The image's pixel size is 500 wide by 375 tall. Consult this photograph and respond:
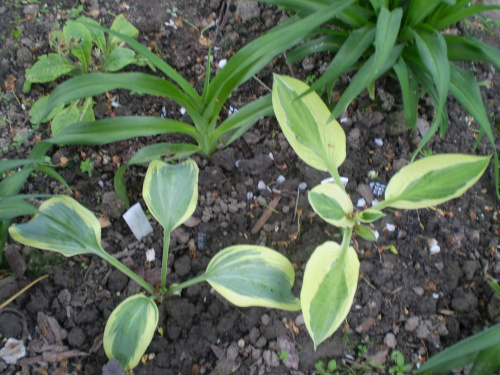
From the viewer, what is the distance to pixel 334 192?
41.2 inches

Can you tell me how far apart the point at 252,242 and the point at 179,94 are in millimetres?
483

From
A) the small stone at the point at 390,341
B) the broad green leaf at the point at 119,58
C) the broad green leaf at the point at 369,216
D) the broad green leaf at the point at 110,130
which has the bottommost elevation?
the small stone at the point at 390,341

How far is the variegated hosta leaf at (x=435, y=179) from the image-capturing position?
3.28 feet

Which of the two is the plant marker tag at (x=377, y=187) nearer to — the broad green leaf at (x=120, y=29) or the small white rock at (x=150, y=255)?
the small white rock at (x=150, y=255)

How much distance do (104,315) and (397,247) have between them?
87cm

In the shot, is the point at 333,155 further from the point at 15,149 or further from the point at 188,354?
the point at 15,149

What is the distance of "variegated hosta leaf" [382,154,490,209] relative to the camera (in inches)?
39.4

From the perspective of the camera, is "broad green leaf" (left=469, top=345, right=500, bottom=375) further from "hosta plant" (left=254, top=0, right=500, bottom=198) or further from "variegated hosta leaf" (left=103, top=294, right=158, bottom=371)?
"variegated hosta leaf" (left=103, top=294, right=158, bottom=371)

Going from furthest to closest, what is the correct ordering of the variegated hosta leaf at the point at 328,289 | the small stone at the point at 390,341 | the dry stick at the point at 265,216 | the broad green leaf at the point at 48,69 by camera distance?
the broad green leaf at the point at 48,69 < the dry stick at the point at 265,216 < the small stone at the point at 390,341 < the variegated hosta leaf at the point at 328,289

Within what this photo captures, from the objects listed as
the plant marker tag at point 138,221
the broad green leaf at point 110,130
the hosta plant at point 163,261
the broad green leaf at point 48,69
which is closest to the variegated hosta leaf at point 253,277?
the hosta plant at point 163,261

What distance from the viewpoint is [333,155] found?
112 centimetres

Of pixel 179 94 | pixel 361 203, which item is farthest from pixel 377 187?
pixel 179 94

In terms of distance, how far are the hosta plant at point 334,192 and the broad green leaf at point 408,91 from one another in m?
0.22

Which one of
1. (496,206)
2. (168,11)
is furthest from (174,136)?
(496,206)
